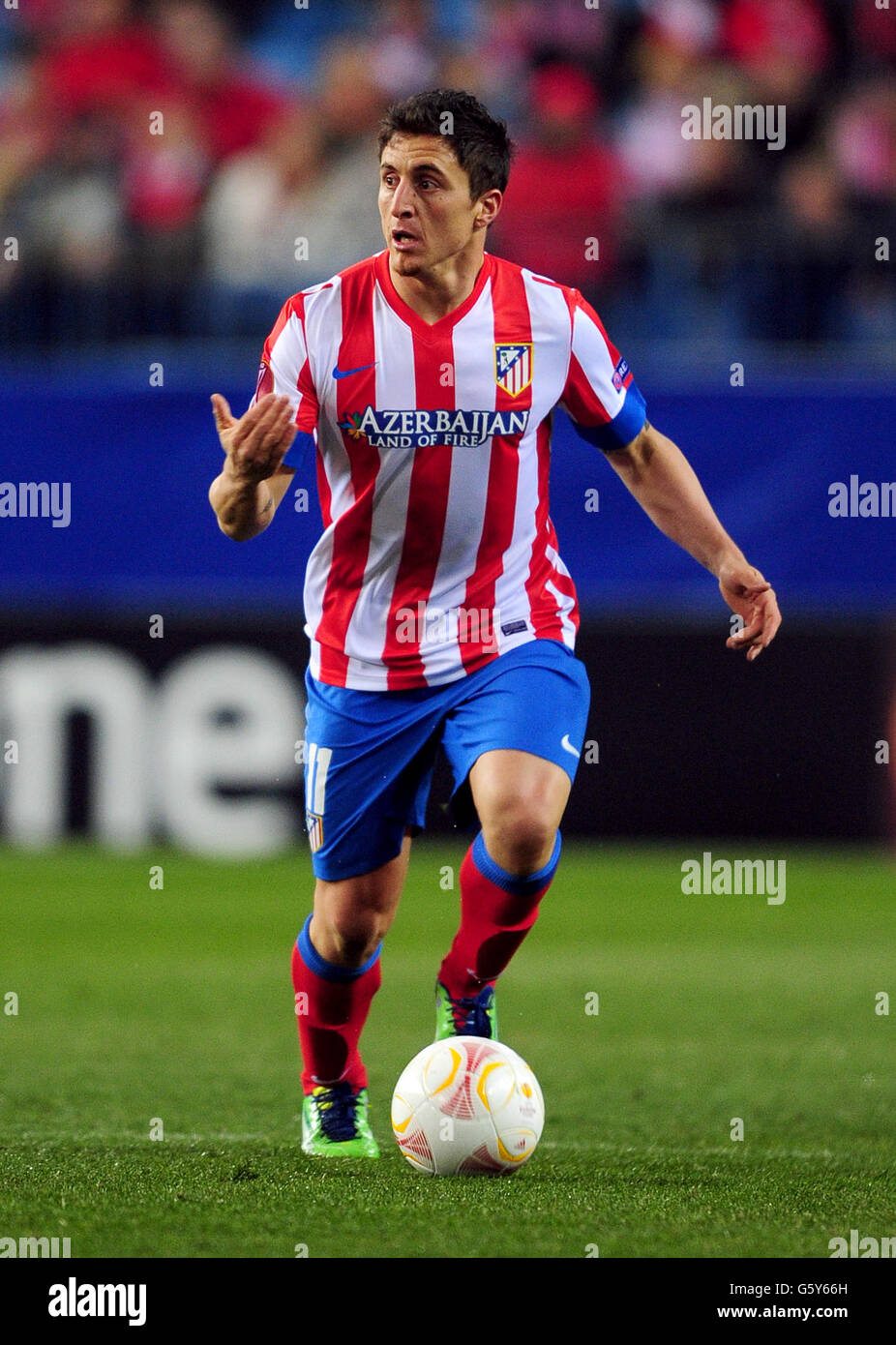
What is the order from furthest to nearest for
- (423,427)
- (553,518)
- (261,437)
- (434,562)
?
(553,518)
(434,562)
(423,427)
(261,437)

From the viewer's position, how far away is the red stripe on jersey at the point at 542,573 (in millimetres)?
4762

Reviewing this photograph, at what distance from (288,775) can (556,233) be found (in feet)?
10.6

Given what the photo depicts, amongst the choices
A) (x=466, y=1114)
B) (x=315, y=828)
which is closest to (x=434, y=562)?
(x=315, y=828)

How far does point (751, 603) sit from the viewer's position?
4.70 m

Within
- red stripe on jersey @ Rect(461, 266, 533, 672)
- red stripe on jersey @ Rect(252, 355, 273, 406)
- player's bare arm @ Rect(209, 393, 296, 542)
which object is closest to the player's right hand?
player's bare arm @ Rect(209, 393, 296, 542)

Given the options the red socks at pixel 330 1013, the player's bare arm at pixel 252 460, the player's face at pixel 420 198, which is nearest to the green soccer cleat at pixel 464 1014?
the red socks at pixel 330 1013

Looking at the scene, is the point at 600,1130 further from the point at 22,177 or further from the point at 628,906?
the point at 22,177

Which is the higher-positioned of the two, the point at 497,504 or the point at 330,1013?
the point at 497,504

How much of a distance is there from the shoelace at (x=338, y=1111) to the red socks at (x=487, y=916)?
345 mm

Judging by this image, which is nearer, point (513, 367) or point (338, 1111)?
point (513, 367)

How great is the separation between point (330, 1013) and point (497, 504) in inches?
50.0

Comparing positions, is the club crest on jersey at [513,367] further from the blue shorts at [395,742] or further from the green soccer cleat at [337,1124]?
the green soccer cleat at [337,1124]

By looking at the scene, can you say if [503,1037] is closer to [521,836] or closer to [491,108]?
[521,836]
